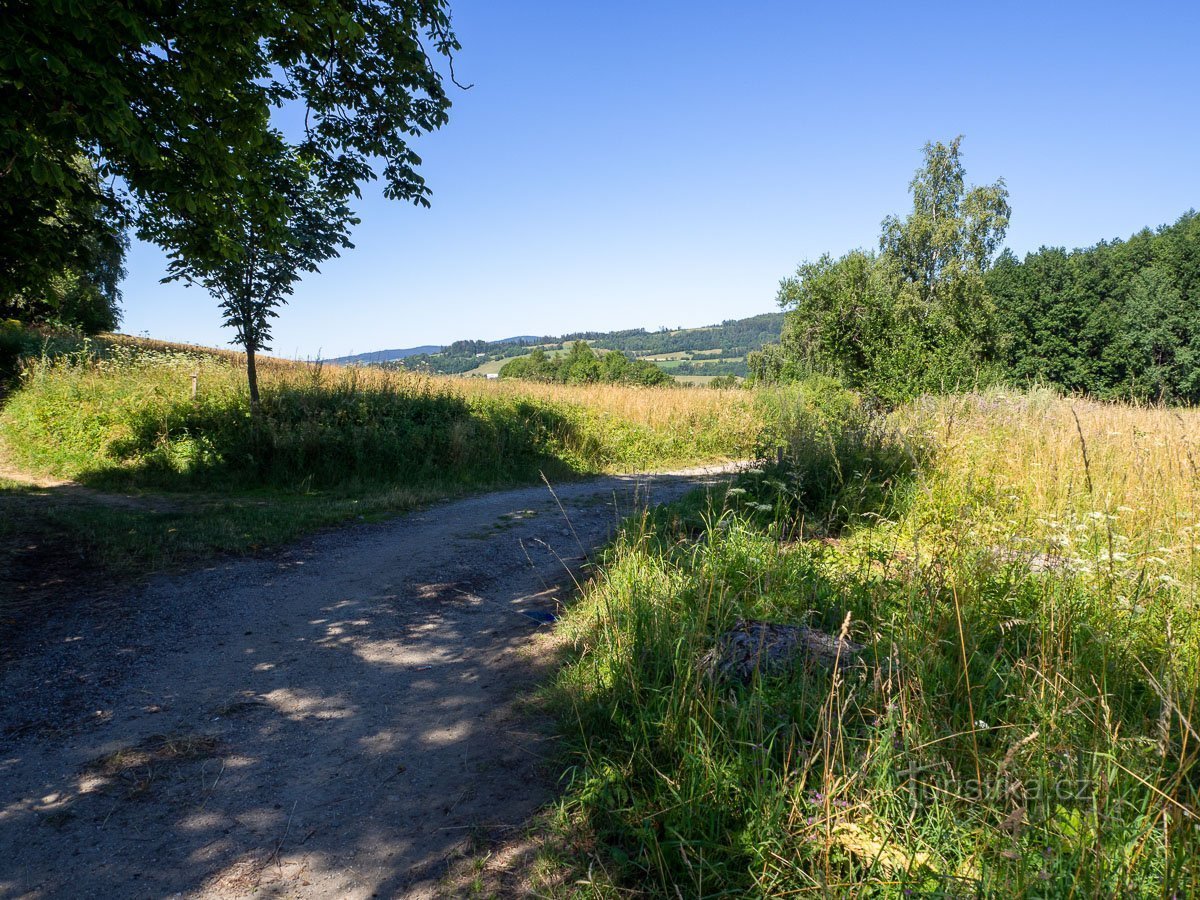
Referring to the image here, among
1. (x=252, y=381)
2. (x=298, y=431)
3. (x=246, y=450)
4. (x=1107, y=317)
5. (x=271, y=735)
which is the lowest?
(x=271, y=735)

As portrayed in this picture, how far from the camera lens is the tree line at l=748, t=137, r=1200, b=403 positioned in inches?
744

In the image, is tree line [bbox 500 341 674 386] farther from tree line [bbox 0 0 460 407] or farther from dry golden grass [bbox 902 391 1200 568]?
dry golden grass [bbox 902 391 1200 568]

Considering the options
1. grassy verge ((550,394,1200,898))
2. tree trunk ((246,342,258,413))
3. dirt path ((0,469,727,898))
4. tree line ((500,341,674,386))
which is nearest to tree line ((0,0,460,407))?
tree trunk ((246,342,258,413))

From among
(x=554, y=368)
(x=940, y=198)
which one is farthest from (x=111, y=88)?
(x=554, y=368)

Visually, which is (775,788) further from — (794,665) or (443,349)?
(443,349)

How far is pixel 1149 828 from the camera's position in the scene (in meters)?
1.91

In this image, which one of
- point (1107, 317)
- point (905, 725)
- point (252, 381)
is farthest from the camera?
point (1107, 317)

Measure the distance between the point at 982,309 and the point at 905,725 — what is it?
1606 inches

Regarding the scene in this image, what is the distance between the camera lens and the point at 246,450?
11328 mm

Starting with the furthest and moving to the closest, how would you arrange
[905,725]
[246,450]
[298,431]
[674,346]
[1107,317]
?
[674,346]
[1107,317]
[298,431]
[246,450]
[905,725]

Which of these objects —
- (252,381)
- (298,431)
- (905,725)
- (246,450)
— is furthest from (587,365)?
(905,725)

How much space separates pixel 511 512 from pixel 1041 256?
54.9 metres

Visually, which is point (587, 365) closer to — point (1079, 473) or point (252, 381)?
point (252, 381)

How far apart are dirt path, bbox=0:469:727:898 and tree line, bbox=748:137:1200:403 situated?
14.9 m
